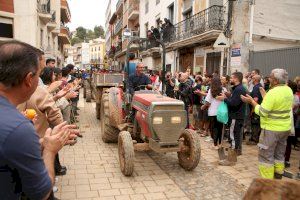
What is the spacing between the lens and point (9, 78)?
5.27 feet

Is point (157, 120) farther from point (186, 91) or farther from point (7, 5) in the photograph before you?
point (7, 5)

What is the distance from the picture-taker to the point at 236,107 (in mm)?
6469

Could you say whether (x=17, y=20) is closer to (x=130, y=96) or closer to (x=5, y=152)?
(x=130, y=96)

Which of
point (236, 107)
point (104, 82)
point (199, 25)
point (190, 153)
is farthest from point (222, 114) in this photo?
point (199, 25)

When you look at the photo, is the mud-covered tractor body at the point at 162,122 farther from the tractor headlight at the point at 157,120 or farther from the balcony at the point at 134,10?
the balcony at the point at 134,10

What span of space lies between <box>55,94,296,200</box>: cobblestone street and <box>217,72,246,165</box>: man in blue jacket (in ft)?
1.39

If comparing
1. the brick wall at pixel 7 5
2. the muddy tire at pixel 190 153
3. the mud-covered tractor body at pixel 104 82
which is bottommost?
the muddy tire at pixel 190 153

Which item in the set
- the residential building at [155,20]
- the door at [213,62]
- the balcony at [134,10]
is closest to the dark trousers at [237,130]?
the door at [213,62]

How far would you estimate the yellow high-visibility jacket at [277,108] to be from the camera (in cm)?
470

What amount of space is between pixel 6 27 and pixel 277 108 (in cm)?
1546

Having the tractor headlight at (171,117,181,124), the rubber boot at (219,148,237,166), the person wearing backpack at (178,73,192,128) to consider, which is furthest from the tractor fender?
the person wearing backpack at (178,73,192,128)

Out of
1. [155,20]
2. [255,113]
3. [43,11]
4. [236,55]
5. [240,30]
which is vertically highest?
[155,20]

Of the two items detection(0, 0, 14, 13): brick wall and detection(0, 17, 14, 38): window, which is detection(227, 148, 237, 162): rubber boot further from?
detection(0, 0, 14, 13): brick wall

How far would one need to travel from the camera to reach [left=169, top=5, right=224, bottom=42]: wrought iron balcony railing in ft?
41.5
